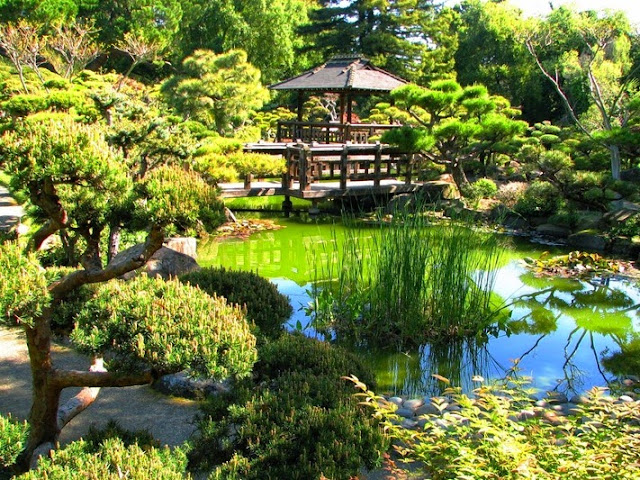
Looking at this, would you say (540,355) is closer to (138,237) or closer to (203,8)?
(138,237)

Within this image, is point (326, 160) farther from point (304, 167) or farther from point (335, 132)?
point (335, 132)

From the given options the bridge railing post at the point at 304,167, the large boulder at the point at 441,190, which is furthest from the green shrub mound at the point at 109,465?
the large boulder at the point at 441,190

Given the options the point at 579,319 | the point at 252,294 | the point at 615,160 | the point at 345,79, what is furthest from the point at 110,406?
the point at 345,79

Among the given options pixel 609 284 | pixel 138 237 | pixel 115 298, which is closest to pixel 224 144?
pixel 138 237

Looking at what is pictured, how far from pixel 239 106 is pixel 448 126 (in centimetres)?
404

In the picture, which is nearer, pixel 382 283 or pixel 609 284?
pixel 382 283

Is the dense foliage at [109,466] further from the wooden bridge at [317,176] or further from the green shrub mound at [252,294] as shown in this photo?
the wooden bridge at [317,176]

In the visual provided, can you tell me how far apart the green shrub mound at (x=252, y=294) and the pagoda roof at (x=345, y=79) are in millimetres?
8593

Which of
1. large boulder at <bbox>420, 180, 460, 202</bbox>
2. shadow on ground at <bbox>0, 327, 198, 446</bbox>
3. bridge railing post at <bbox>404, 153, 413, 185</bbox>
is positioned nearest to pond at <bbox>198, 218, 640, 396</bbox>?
shadow on ground at <bbox>0, 327, 198, 446</bbox>

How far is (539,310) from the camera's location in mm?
5523

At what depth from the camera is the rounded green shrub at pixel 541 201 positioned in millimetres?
9078

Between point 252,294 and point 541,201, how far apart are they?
674cm

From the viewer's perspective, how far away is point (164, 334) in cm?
191

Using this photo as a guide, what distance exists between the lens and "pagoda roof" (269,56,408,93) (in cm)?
1205
